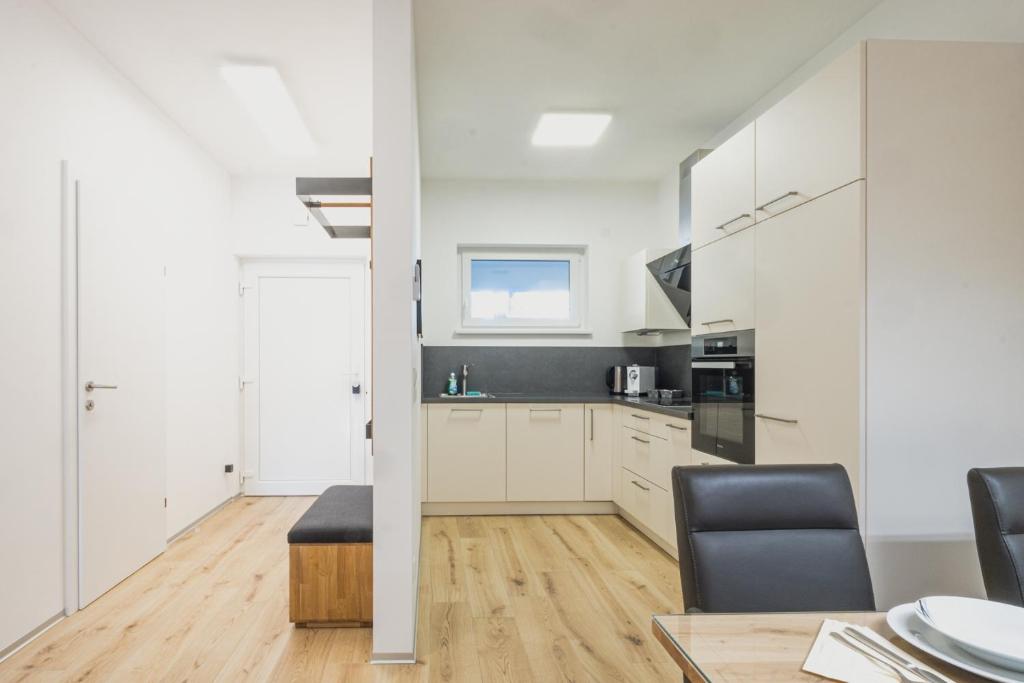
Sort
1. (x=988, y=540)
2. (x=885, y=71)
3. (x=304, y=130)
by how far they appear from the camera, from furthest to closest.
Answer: (x=304, y=130) < (x=885, y=71) < (x=988, y=540)

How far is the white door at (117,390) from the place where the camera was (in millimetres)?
2971

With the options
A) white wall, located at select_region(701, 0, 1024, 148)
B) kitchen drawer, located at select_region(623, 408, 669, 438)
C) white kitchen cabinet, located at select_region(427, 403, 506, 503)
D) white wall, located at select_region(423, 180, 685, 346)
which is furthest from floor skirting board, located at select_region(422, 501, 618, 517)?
white wall, located at select_region(701, 0, 1024, 148)

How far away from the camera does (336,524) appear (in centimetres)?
267

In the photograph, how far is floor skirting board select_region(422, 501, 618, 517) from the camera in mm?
4625

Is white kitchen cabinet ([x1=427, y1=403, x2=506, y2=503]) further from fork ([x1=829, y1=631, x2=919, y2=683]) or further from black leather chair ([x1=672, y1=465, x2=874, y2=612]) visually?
fork ([x1=829, y1=631, x2=919, y2=683])

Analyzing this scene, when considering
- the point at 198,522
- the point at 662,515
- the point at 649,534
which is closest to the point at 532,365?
the point at 649,534

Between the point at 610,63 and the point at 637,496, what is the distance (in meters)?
2.73

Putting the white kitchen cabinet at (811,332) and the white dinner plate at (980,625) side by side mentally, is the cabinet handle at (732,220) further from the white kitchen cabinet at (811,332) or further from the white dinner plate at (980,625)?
the white dinner plate at (980,625)

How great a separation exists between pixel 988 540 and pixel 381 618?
6.48 feet

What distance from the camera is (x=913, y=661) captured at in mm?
828

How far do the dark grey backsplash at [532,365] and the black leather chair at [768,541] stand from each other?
3870 mm

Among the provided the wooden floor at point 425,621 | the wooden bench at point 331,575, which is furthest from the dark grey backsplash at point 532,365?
the wooden bench at point 331,575

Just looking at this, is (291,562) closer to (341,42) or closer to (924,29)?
(341,42)

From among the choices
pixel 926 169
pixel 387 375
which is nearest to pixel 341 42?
pixel 387 375
